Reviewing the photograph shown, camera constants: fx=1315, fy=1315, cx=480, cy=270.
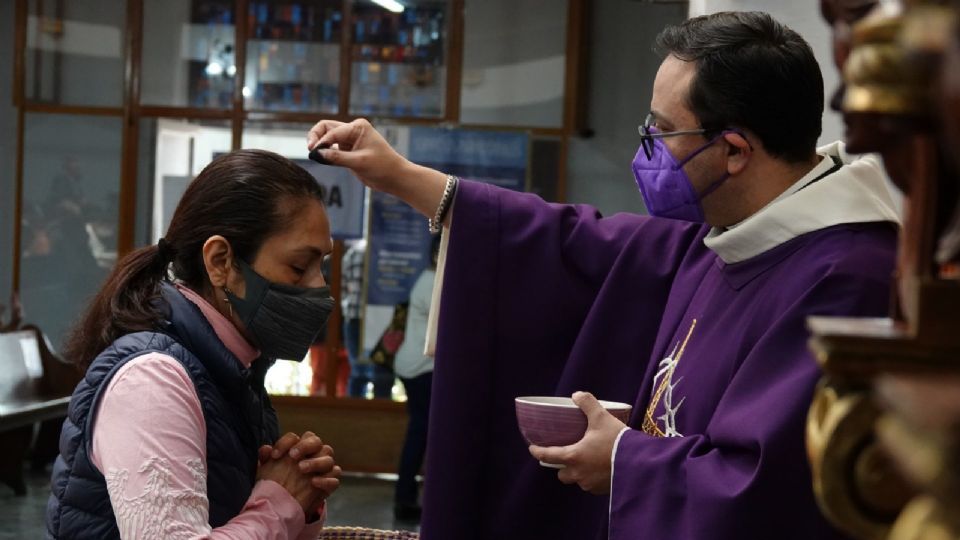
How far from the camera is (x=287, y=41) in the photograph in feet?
33.5

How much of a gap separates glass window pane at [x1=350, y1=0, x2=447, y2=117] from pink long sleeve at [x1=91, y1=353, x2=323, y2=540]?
8.20m

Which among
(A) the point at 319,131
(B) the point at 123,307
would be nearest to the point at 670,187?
(A) the point at 319,131

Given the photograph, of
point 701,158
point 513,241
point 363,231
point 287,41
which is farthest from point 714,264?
point 287,41

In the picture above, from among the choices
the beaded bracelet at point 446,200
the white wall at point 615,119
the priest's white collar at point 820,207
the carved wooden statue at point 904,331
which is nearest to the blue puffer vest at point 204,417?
the beaded bracelet at point 446,200

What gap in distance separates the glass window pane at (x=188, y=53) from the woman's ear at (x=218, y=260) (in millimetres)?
8140

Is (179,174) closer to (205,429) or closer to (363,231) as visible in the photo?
(363,231)

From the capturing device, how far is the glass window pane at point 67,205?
1027 centimetres

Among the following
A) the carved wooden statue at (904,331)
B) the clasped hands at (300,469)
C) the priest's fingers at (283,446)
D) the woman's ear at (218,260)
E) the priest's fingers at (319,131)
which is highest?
the priest's fingers at (319,131)

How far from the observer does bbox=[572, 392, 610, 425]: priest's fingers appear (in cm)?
205

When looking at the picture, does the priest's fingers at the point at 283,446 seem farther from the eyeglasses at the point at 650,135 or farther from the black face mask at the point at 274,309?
the eyeglasses at the point at 650,135

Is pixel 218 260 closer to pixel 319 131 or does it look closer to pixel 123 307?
pixel 123 307

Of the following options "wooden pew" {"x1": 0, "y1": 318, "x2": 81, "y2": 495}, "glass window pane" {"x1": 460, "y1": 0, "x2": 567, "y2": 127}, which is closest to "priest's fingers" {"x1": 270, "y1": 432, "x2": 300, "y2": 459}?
"wooden pew" {"x1": 0, "y1": 318, "x2": 81, "y2": 495}

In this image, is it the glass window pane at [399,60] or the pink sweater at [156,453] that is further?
the glass window pane at [399,60]

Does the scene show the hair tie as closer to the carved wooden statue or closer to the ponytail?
the ponytail
